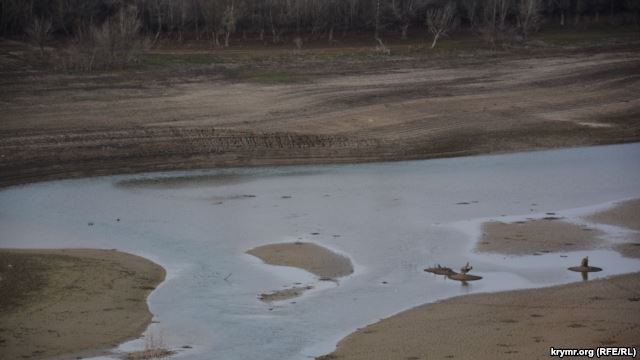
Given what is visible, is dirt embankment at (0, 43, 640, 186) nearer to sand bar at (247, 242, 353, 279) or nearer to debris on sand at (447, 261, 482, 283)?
sand bar at (247, 242, 353, 279)

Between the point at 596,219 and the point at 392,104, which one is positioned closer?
the point at 596,219

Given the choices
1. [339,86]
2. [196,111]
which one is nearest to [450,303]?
[196,111]

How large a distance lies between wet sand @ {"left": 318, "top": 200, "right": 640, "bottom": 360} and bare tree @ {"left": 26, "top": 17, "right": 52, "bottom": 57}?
28.3 m

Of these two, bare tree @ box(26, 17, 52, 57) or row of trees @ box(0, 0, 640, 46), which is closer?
bare tree @ box(26, 17, 52, 57)

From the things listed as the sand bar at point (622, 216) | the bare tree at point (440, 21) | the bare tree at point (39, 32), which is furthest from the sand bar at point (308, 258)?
the bare tree at point (440, 21)

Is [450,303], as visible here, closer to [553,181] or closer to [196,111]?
[553,181]

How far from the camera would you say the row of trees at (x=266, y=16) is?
4956 centimetres

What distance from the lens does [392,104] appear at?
119ft

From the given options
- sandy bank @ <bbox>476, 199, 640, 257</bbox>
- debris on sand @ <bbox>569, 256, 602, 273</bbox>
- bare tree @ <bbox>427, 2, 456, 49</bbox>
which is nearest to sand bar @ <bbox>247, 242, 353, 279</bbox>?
sandy bank @ <bbox>476, 199, 640, 257</bbox>

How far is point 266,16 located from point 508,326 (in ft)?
122

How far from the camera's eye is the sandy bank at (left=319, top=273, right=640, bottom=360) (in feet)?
51.1

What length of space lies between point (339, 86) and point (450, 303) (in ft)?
71.0

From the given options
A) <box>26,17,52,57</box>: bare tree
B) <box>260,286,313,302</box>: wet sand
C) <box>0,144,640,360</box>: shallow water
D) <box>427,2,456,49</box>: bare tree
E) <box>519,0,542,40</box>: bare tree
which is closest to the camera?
<box>0,144,640,360</box>: shallow water

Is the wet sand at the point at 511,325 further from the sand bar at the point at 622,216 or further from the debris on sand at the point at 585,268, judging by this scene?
the sand bar at the point at 622,216
